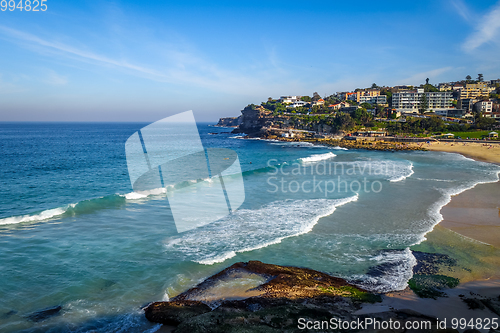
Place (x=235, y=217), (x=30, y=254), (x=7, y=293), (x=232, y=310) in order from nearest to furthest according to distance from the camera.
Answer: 1. (x=232, y=310)
2. (x=7, y=293)
3. (x=30, y=254)
4. (x=235, y=217)

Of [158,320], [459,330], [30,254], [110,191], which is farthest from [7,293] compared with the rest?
[110,191]

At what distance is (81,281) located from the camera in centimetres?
963

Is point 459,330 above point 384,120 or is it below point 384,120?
below

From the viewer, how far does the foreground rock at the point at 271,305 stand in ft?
21.5

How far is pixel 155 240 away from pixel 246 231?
4151 millimetres

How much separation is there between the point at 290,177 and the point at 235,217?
14.3 metres

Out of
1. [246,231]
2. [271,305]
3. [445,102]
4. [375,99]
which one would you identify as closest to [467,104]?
[445,102]

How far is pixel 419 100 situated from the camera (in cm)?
11569

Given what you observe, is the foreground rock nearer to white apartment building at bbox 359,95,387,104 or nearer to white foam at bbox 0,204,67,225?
white foam at bbox 0,204,67,225

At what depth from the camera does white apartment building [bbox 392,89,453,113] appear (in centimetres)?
11381

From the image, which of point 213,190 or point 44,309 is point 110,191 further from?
point 44,309

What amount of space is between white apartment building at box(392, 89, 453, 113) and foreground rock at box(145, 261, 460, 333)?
120 m

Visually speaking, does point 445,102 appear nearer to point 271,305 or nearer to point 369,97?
point 369,97

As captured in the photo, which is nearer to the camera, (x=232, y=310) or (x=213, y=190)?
(x=232, y=310)
